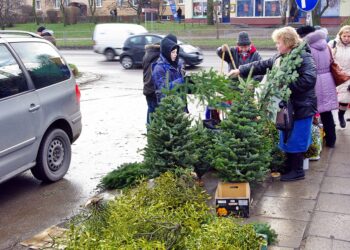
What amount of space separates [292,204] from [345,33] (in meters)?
3.87

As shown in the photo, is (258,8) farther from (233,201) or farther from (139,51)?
(233,201)

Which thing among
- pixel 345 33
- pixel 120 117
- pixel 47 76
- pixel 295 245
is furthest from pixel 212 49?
pixel 295 245

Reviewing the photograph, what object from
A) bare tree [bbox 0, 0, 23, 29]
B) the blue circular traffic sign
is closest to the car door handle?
the blue circular traffic sign

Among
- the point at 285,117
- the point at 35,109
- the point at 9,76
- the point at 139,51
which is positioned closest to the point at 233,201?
the point at 285,117

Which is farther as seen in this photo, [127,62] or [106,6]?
[106,6]

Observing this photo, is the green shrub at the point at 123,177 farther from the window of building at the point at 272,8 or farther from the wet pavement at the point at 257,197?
the window of building at the point at 272,8

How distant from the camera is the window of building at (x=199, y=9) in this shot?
50688 mm

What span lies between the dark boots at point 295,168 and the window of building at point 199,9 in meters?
46.0

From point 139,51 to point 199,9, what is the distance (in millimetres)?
30829

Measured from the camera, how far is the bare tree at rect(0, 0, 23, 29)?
49312 mm

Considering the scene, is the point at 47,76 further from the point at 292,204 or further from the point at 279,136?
the point at 292,204

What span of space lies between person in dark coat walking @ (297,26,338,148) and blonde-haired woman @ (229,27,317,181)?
3.47 feet

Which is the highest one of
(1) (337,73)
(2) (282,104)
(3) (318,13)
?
(3) (318,13)

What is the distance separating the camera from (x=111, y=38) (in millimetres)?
25422
